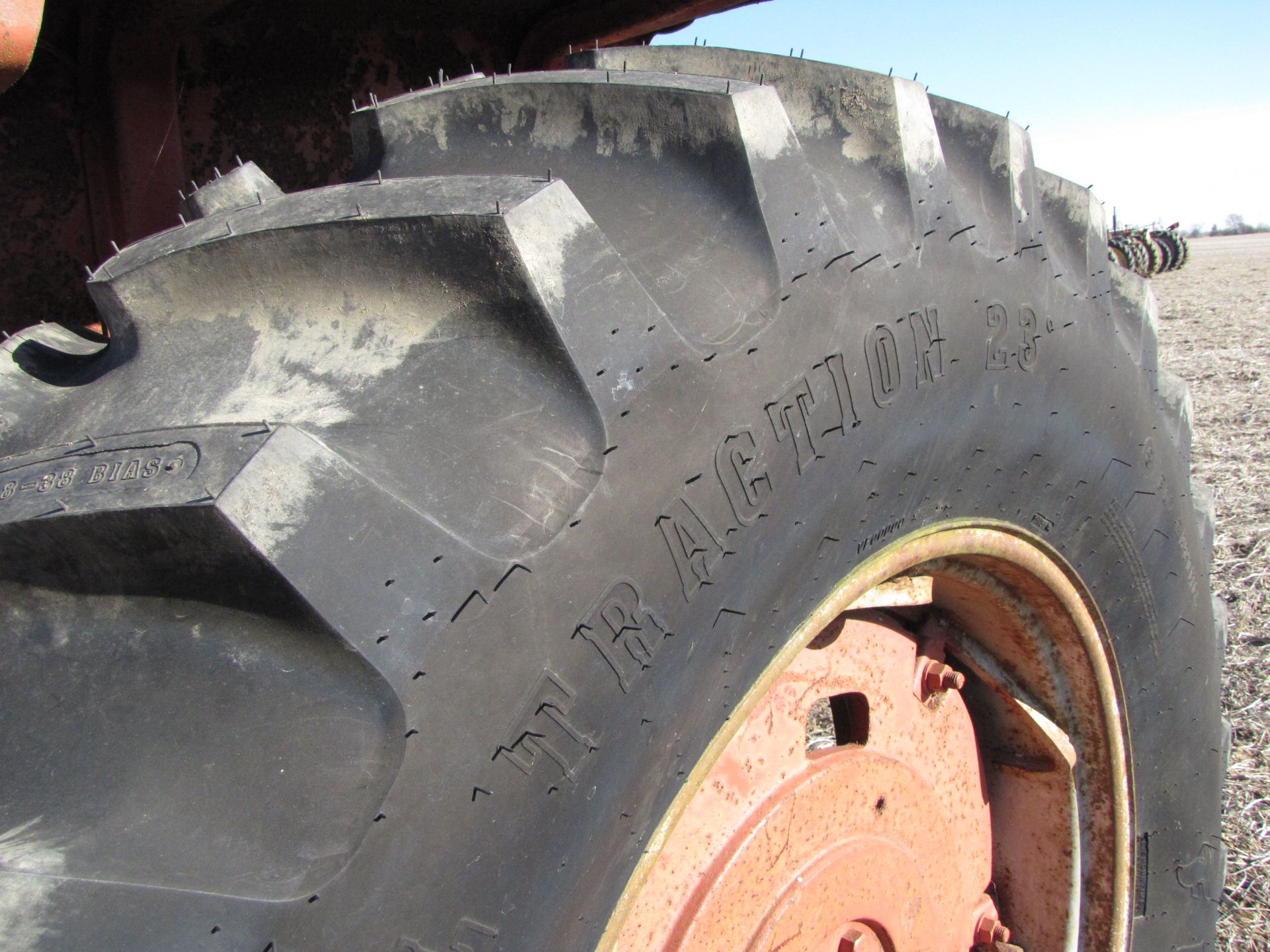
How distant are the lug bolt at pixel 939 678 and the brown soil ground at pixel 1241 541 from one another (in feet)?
3.06

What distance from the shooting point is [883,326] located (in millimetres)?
773

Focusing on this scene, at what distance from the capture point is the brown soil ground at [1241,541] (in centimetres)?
181

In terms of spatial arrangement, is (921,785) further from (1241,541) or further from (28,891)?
(1241,541)

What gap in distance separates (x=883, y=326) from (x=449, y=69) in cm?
72

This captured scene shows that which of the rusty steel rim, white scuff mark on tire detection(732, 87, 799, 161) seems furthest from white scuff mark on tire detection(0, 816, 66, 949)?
white scuff mark on tire detection(732, 87, 799, 161)

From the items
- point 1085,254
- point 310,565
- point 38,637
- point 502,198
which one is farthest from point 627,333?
point 1085,254

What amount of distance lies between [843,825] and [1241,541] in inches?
114

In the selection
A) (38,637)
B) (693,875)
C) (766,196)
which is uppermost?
(766,196)

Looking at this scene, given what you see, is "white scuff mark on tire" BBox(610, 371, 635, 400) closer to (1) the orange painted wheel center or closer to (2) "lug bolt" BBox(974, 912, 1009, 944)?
(1) the orange painted wheel center

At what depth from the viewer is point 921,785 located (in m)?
1.06

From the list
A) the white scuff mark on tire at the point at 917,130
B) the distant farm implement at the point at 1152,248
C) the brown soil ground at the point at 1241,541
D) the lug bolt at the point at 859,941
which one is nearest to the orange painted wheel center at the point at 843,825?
the lug bolt at the point at 859,941

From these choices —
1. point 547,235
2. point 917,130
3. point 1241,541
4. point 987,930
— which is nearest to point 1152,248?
point 1241,541

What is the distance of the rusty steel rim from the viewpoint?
826mm

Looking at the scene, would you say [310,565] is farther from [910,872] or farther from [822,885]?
[910,872]
